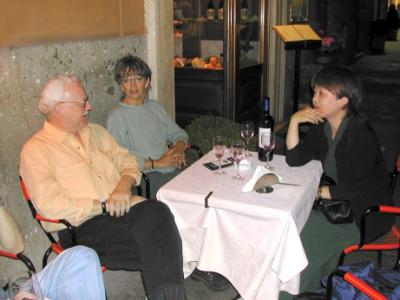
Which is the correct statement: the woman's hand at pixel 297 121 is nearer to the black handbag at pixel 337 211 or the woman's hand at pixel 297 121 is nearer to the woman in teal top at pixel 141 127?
the black handbag at pixel 337 211

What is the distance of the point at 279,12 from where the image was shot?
253 inches

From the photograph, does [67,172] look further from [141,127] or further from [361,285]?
[361,285]

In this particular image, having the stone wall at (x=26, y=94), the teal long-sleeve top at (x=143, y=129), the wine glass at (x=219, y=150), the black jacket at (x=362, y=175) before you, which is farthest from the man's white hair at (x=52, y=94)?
the black jacket at (x=362, y=175)

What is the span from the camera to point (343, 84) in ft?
8.42

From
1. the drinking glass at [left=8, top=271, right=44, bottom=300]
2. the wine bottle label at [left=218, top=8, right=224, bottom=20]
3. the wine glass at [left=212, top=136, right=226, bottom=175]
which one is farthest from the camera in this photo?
the wine bottle label at [left=218, top=8, right=224, bottom=20]

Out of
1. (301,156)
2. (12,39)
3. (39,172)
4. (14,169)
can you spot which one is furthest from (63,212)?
(301,156)

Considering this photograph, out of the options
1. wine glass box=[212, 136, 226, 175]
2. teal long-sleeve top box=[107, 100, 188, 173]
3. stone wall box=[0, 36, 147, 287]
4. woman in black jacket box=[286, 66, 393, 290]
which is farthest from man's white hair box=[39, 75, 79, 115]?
woman in black jacket box=[286, 66, 393, 290]

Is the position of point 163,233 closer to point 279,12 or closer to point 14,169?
point 14,169

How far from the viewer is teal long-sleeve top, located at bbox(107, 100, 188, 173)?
3.10 metres

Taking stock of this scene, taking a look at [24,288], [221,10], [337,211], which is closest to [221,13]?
[221,10]

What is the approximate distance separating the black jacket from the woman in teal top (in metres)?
1.19

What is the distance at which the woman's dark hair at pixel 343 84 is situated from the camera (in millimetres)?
Answer: 2568

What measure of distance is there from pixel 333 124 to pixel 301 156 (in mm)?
282

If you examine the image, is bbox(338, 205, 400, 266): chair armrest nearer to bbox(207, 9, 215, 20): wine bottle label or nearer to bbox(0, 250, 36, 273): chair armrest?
bbox(0, 250, 36, 273): chair armrest
